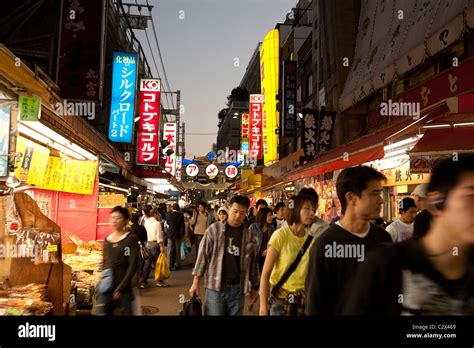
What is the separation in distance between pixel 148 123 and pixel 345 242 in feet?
50.3

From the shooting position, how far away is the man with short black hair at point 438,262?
1.82m

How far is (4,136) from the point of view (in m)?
4.59

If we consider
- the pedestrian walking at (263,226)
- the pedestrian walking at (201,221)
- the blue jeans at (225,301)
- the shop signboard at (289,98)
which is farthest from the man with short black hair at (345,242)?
the shop signboard at (289,98)

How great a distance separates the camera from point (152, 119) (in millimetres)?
16812

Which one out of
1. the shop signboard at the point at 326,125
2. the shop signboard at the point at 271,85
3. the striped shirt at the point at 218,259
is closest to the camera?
the striped shirt at the point at 218,259

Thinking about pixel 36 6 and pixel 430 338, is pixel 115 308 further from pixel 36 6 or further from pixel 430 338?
pixel 36 6

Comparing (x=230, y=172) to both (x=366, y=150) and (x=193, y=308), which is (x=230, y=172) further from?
(x=193, y=308)

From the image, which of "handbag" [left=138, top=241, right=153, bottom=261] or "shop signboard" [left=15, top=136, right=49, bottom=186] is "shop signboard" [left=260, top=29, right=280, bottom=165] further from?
"shop signboard" [left=15, top=136, right=49, bottom=186]

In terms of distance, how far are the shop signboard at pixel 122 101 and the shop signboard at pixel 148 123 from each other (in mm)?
2415

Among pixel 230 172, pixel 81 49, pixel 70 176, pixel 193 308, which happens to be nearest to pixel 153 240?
pixel 70 176

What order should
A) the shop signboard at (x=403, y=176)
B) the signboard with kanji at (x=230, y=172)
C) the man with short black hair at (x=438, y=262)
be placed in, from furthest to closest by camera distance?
the signboard with kanji at (x=230, y=172) → the shop signboard at (x=403, y=176) → the man with short black hair at (x=438, y=262)

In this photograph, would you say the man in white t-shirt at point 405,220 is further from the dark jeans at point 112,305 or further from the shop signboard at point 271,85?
the shop signboard at point 271,85

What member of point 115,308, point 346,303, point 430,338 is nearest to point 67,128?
point 115,308

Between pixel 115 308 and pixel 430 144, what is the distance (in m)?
4.62
